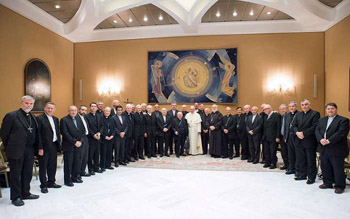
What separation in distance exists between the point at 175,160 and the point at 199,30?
18.9ft

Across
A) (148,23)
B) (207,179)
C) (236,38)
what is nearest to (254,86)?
(236,38)

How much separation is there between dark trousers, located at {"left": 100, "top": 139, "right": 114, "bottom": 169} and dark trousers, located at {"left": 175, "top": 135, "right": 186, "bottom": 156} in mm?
2573

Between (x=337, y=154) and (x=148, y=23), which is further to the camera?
(x=148, y=23)

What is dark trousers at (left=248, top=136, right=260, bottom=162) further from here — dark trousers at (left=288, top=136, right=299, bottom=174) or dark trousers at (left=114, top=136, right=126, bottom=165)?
dark trousers at (left=114, top=136, right=126, bottom=165)

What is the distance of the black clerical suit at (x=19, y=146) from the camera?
12.7 feet

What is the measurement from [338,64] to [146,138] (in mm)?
7473

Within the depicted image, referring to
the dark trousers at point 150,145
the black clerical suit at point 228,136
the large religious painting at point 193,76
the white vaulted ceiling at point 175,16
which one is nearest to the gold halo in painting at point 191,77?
the large religious painting at point 193,76

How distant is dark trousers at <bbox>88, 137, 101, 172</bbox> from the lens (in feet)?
19.0

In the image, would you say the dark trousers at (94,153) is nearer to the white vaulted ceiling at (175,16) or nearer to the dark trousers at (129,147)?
the dark trousers at (129,147)

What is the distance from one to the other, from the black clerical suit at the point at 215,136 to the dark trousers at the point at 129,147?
2777 mm

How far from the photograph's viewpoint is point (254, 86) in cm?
1002

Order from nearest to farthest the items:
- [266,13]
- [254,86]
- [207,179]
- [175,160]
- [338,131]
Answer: [338,131], [207,179], [175,160], [266,13], [254,86]

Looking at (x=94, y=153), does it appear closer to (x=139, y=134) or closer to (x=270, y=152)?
(x=139, y=134)

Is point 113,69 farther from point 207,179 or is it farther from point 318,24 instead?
point 318,24
